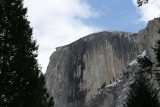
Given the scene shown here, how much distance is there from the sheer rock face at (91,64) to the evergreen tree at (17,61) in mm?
54373

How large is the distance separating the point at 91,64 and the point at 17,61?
69.7m

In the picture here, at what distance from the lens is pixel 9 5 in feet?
40.4

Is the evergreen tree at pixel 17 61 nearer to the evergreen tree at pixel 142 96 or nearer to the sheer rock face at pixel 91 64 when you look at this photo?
the evergreen tree at pixel 142 96

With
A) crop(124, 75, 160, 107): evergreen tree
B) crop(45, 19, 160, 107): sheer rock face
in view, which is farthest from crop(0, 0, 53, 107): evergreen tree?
crop(45, 19, 160, 107): sheer rock face

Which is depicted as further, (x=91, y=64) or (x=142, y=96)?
(x=91, y=64)

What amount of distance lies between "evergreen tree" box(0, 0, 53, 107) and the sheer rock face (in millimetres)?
54373

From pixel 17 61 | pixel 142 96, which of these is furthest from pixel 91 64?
pixel 17 61

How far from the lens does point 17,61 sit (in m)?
10.7

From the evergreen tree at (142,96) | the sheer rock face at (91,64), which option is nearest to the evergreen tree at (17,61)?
the evergreen tree at (142,96)

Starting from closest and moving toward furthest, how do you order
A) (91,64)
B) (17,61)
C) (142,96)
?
1. (17,61)
2. (142,96)
3. (91,64)

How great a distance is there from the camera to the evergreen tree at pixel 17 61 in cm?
1025

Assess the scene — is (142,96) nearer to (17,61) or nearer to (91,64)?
(17,61)

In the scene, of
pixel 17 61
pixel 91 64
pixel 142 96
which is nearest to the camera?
pixel 17 61

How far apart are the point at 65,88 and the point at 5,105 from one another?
7351 centimetres
